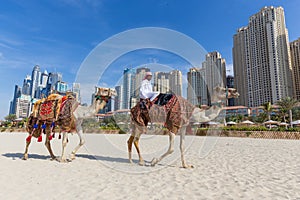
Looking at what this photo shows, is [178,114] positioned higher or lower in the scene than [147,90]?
lower

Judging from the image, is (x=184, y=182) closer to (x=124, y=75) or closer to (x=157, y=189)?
(x=157, y=189)

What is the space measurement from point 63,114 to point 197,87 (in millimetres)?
4736

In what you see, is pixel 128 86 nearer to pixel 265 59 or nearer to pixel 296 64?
pixel 265 59

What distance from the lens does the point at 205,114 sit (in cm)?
540

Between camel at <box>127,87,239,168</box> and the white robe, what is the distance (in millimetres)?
161

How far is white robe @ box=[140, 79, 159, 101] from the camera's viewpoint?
211 inches

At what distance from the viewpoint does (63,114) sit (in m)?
6.21

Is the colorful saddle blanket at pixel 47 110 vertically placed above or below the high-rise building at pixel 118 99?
below

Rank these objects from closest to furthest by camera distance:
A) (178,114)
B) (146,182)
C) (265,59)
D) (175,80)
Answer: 1. (146,182)
2. (178,114)
3. (175,80)
4. (265,59)

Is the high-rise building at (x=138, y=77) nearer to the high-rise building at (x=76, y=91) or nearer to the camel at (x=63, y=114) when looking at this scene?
the camel at (x=63, y=114)

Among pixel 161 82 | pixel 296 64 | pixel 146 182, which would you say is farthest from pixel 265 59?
pixel 146 182

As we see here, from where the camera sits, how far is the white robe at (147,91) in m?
5.36

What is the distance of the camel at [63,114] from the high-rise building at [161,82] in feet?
4.85

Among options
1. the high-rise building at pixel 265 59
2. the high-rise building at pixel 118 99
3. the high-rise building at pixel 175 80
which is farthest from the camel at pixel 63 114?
the high-rise building at pixel 265 59
